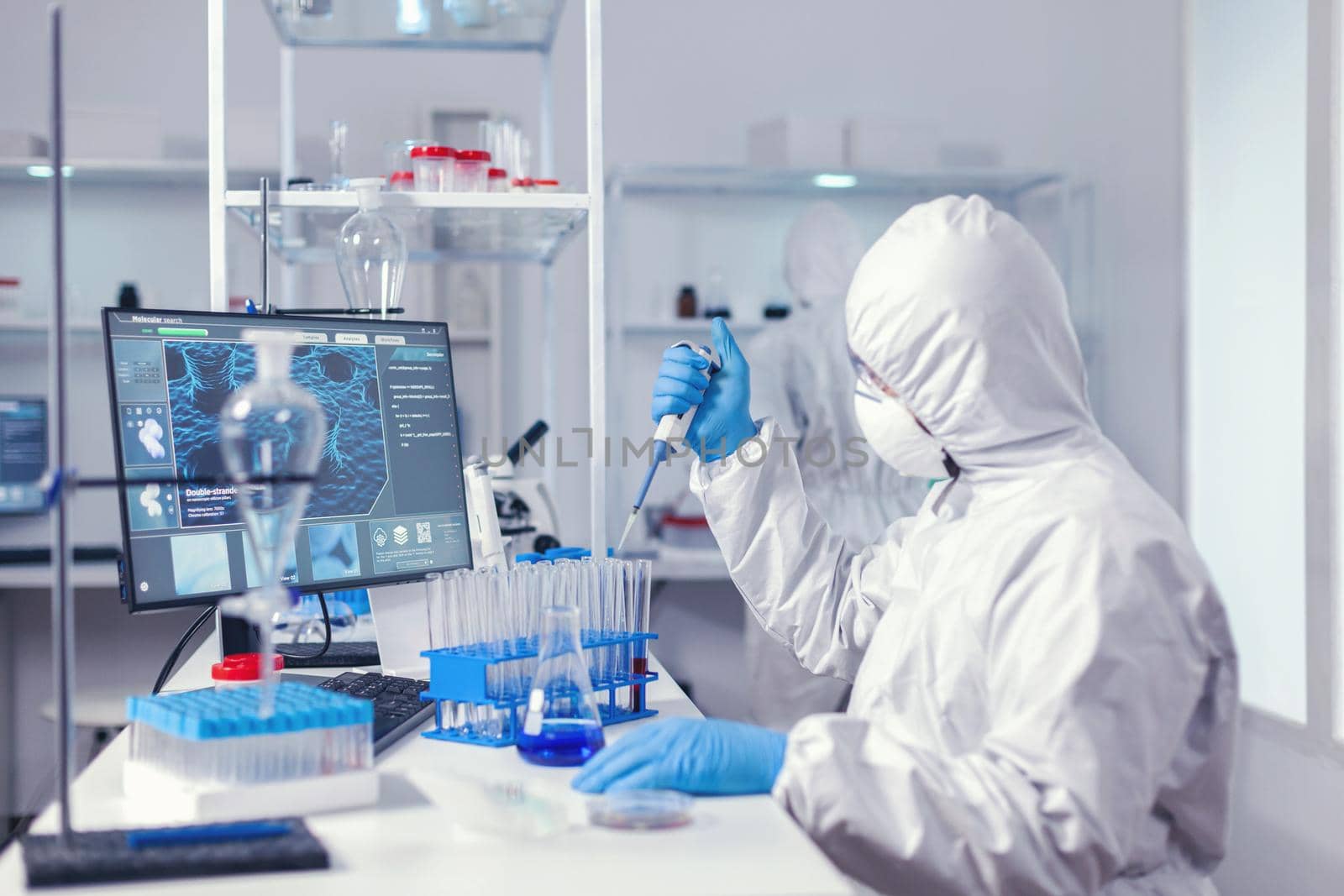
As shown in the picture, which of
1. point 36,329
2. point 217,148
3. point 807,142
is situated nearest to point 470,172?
point 217,148

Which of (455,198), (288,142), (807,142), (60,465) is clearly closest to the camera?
(60,465)

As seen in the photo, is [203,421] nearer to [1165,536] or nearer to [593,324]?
[593,324]

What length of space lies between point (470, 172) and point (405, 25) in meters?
0.55

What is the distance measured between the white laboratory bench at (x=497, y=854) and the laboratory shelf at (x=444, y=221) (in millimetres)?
912

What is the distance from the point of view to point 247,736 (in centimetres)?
101

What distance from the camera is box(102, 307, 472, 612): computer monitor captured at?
4.27 ft

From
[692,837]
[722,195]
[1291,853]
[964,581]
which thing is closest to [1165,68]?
[722,195]

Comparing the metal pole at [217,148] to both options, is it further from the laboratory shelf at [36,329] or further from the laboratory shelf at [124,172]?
the laboratory shelf at [36,329]

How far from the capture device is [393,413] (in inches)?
60.7

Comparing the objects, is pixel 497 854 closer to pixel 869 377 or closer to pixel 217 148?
pixel 869 377

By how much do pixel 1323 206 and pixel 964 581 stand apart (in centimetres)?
196

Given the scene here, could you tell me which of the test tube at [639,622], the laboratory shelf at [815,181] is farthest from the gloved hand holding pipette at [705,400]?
the laboratory shelf at [815,181]

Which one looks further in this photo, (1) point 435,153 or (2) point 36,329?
(2) point 36,329

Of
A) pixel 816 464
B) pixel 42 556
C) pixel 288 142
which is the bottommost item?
pixel 42 556
